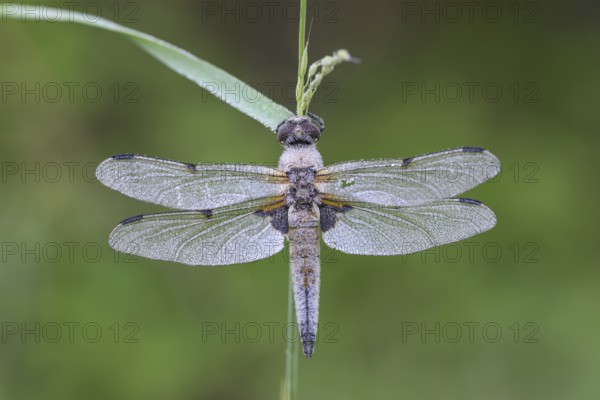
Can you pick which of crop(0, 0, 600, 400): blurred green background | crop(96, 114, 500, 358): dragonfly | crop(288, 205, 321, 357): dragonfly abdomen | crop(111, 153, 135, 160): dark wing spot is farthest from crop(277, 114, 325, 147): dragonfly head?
crop(0, 0, 600, 400): blurred green background

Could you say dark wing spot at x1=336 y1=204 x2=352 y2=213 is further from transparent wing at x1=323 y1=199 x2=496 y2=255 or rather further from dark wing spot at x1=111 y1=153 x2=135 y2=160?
dark wing spot at x1=111 y1=153 x2=135 y2=160

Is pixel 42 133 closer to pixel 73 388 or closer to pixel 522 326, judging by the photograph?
pixel 73 388

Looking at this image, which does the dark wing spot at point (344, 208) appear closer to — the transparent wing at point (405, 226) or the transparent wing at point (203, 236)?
the transparent wing at point (405, 226)

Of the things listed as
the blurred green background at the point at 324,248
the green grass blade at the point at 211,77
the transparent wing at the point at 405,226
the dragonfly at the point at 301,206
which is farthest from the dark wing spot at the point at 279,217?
the blurred green background at the point at 324,248

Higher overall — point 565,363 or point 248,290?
point 248,290

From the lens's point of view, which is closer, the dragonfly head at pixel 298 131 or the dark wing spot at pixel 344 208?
the dragonfly head at pixel 298 131

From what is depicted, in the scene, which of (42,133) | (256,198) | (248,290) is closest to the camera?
(256,198)

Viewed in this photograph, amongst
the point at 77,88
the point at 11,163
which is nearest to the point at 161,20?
the point at 77,88
